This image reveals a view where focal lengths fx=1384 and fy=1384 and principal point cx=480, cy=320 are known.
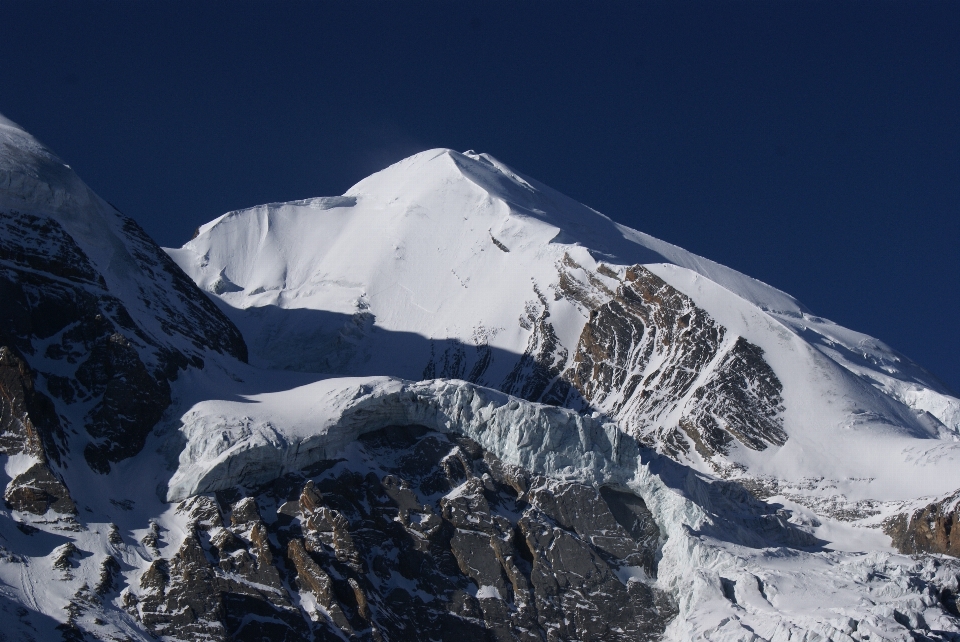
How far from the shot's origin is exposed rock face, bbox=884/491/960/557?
11931cm

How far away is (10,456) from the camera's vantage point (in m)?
111

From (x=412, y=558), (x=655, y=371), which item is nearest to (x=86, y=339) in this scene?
(x=412, y=558)

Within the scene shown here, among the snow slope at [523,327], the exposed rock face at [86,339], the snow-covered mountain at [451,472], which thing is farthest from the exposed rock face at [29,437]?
the snow slope at [523,327]

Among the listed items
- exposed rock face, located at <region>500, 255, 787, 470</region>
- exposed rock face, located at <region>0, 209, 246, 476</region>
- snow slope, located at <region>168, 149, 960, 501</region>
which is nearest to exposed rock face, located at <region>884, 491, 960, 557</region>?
snow slope, located at <region>168, 149, 960, 501</region>

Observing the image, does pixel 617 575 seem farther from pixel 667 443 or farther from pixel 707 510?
pixel 667 443

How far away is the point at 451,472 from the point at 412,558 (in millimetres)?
9819

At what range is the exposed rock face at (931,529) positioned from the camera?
11931 centimetres

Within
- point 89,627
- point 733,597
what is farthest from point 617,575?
point 89,627

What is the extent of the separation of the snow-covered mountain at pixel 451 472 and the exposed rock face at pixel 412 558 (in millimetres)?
218

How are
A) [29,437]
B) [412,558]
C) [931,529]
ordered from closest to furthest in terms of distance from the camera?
[29,437]
[412,558]
[931,529]

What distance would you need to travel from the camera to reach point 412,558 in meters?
113

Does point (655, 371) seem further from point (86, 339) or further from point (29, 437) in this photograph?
point (29, 437)

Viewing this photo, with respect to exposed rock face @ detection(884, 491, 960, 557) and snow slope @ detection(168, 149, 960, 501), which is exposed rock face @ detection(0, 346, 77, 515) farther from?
exposed rock face @ detection(884, 491, 960, 557)

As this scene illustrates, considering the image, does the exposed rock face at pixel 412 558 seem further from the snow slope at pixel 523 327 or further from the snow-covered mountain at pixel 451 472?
the snow slope at pixel 523 327
